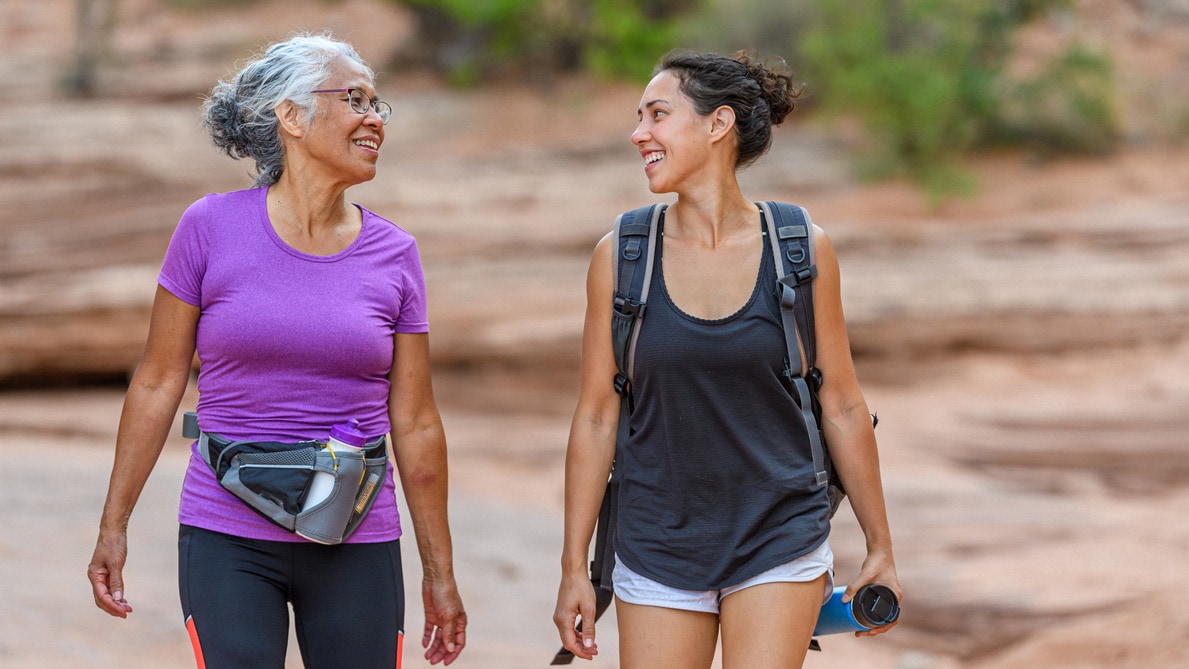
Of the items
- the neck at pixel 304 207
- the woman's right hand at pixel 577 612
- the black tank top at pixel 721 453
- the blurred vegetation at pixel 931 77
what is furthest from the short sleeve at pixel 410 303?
the blurred vegetation at pixel 931 77

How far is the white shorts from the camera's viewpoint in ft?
8.18

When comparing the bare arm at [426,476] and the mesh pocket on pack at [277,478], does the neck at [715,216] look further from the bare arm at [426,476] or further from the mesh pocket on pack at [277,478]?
the mesh pocket on pack at [277,478]

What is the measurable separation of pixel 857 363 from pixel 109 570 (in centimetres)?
760

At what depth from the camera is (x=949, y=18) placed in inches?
481

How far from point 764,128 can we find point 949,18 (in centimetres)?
1023

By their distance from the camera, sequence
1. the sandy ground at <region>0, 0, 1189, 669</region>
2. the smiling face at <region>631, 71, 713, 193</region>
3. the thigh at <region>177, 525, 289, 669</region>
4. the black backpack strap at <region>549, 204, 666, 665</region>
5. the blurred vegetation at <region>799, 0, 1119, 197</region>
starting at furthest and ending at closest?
the blurred vegetation at <region>799, 0, 1119, 197</region> < the sandy ground at <region>0, 0, 1189, 669</region> < the smiling face at <region>631, 71, 713, 193</region> < the black backpack strap at <region>549, 204, 666, 665</region> < the thigh at <region>177, 525, 289, 669</region>

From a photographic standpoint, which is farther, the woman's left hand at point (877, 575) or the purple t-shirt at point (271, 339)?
the woman's left hand at point (877, 575)

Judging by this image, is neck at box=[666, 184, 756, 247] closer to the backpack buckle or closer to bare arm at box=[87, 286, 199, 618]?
the backpack buckle

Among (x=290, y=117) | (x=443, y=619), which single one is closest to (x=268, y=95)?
(x=290, y=117)

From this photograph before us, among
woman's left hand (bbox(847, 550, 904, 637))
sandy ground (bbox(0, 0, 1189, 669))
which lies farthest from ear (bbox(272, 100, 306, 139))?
sandy ground (bbox(0, 0, 1189, 669))

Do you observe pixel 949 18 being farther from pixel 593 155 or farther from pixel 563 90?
pixel 563 90

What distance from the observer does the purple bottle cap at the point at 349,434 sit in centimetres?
252

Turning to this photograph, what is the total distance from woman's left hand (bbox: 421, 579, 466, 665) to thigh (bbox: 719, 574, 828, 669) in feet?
2.07

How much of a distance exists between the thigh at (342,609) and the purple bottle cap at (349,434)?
0.69 feet
